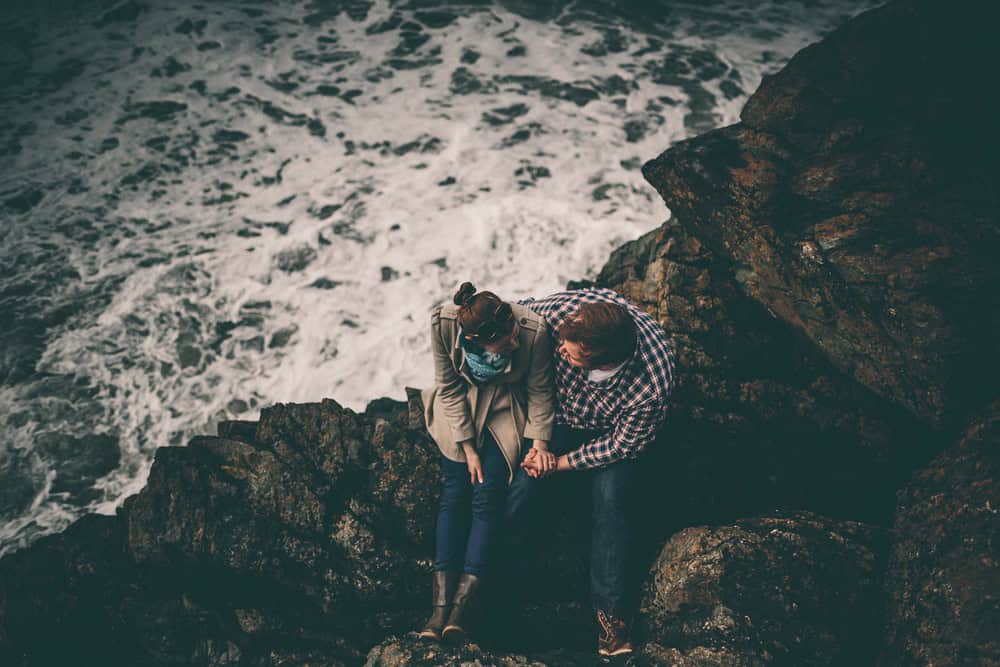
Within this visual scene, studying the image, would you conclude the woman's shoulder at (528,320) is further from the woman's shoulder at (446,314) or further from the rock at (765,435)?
the rock at (765,435)

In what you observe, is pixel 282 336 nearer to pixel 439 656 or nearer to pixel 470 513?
pixel 470 513

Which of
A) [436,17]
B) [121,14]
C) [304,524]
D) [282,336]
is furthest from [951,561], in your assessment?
[121,14]

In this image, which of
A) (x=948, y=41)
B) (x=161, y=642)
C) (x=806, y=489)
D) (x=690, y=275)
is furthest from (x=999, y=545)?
(x=161, y=642)

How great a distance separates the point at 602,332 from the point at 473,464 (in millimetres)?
1417

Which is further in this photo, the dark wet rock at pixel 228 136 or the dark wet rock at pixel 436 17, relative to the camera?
the dark wet rock at pixel 436 17

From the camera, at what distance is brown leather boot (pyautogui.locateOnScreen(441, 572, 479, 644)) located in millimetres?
3760

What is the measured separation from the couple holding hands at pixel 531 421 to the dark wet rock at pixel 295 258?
496 centimetres

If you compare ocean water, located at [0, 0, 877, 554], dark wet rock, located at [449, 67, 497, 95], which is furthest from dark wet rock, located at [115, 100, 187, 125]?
dark wet rock, located at [449, 67, 497, 95]

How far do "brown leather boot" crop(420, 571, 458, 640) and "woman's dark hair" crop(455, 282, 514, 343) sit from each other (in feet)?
5.48

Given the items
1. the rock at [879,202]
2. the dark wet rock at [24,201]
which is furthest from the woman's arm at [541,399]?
the dark wet rock at [24,201]

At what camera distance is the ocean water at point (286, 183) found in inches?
286

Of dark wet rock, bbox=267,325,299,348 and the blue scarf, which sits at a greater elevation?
→ the blue scarf

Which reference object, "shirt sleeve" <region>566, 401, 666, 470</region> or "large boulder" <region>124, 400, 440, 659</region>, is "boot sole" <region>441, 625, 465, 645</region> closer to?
"large boulder" <region>124, 400, 440, 659</region>

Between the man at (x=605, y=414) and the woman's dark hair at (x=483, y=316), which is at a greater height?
the woman's dark hair at (x=483, y=316)
